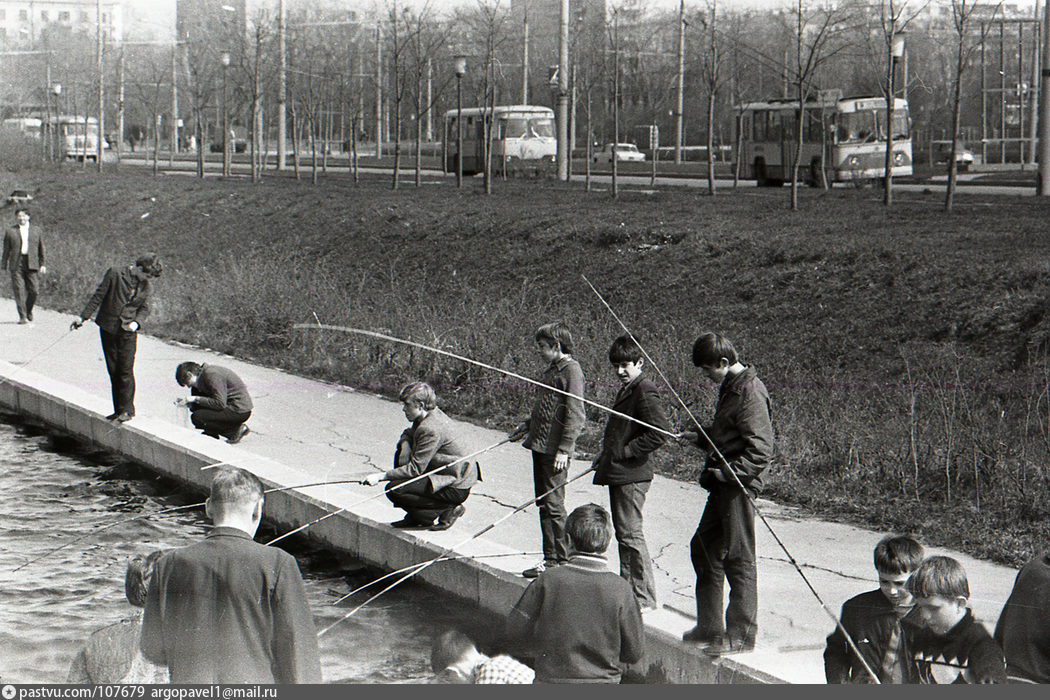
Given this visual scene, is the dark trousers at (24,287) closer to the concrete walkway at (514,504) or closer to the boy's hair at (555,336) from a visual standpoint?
the concrete walkway at (514,504)

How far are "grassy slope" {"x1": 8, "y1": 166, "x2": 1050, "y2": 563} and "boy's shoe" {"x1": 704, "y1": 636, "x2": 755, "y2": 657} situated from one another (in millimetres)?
2623

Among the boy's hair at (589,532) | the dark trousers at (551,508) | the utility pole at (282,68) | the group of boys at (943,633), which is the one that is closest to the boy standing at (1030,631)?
the group of boys at (943,633)

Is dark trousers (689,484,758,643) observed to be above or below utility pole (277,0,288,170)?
below

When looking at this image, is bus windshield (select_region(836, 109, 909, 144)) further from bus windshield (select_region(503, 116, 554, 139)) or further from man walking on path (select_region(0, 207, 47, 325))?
man walking on path (select_region(0, 207, 47, 325))

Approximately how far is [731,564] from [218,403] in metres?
6.50

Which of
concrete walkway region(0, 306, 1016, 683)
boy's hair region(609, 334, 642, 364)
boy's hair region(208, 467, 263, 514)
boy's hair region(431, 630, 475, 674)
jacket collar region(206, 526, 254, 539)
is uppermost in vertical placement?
boy's hair region(609, 334, 642, 364)

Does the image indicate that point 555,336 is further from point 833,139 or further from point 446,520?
point 833,139

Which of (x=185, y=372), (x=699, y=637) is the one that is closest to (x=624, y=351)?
(x=699, y=637)

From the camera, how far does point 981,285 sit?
51.0 feet

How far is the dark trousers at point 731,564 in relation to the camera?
614 centimetres

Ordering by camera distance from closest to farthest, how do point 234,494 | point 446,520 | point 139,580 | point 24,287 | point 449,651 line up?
1. point 234,494
2. point 449,651
3. point 139,580
4. point 446,520
5. point 24,287

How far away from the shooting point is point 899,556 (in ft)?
16.4

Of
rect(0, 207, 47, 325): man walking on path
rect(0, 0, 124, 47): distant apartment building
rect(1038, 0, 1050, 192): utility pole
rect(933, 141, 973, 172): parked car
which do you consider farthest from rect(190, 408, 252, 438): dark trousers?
rect(0, 0, 124, 47): distant apartment building

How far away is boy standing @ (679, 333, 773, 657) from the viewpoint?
19.9 feet
